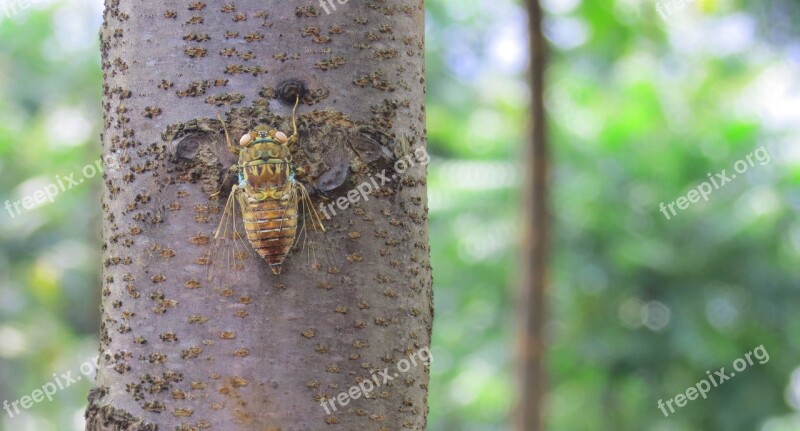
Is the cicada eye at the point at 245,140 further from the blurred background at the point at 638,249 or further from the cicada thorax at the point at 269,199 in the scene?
the blurred background at the point at 638,249

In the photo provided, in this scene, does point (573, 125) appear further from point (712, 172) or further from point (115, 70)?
point (115, 70)

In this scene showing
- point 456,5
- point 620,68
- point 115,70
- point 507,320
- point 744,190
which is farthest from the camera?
point 456,5

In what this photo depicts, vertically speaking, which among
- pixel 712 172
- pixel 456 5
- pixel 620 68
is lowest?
pixel 712 172

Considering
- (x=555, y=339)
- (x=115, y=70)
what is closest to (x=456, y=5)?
(x=555, y=339)

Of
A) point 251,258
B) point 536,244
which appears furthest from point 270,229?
point 536,244

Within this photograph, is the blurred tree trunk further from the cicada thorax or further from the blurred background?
the cicada thorax

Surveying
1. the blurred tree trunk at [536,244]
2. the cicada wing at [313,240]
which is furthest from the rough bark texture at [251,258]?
the blurred tree trunk at [536,244]

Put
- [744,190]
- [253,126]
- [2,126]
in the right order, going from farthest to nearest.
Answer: [2,126]
[744,190]
[253,126]
